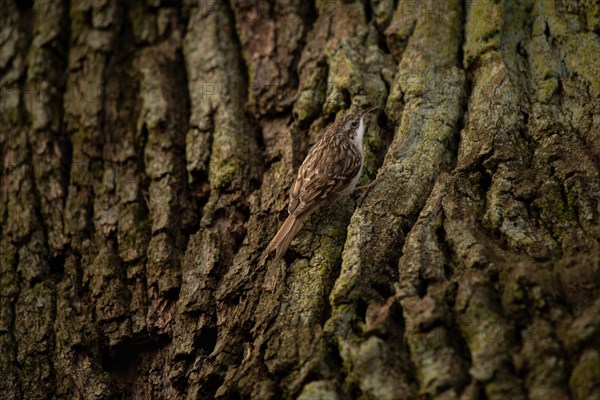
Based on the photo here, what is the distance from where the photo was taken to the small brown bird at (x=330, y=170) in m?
3.65

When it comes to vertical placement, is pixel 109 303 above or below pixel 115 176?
below

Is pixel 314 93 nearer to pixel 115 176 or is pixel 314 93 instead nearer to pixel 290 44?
pixel 290 44

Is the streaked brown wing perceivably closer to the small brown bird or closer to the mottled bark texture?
the small brown bird

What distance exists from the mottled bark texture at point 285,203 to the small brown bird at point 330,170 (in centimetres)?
10

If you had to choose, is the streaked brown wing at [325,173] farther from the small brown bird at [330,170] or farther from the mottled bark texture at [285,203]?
the mottled bark texture at [285,203]

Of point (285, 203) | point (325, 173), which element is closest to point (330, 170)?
point (325, 173)

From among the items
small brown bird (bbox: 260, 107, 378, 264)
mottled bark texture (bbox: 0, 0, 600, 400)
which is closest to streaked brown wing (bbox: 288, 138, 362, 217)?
small brown bird (bbox: 260, 107, 378, 264)

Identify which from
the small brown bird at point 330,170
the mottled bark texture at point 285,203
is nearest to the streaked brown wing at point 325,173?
the small brown bird at point 330,170

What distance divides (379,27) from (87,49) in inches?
87.7

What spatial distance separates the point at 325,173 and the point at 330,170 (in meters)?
0.04

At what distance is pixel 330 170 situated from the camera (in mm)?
3902

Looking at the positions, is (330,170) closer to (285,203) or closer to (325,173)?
(325,173)

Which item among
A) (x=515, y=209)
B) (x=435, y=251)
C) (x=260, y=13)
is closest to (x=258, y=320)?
(x=435, y=251)

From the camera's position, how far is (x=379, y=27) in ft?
14.7
